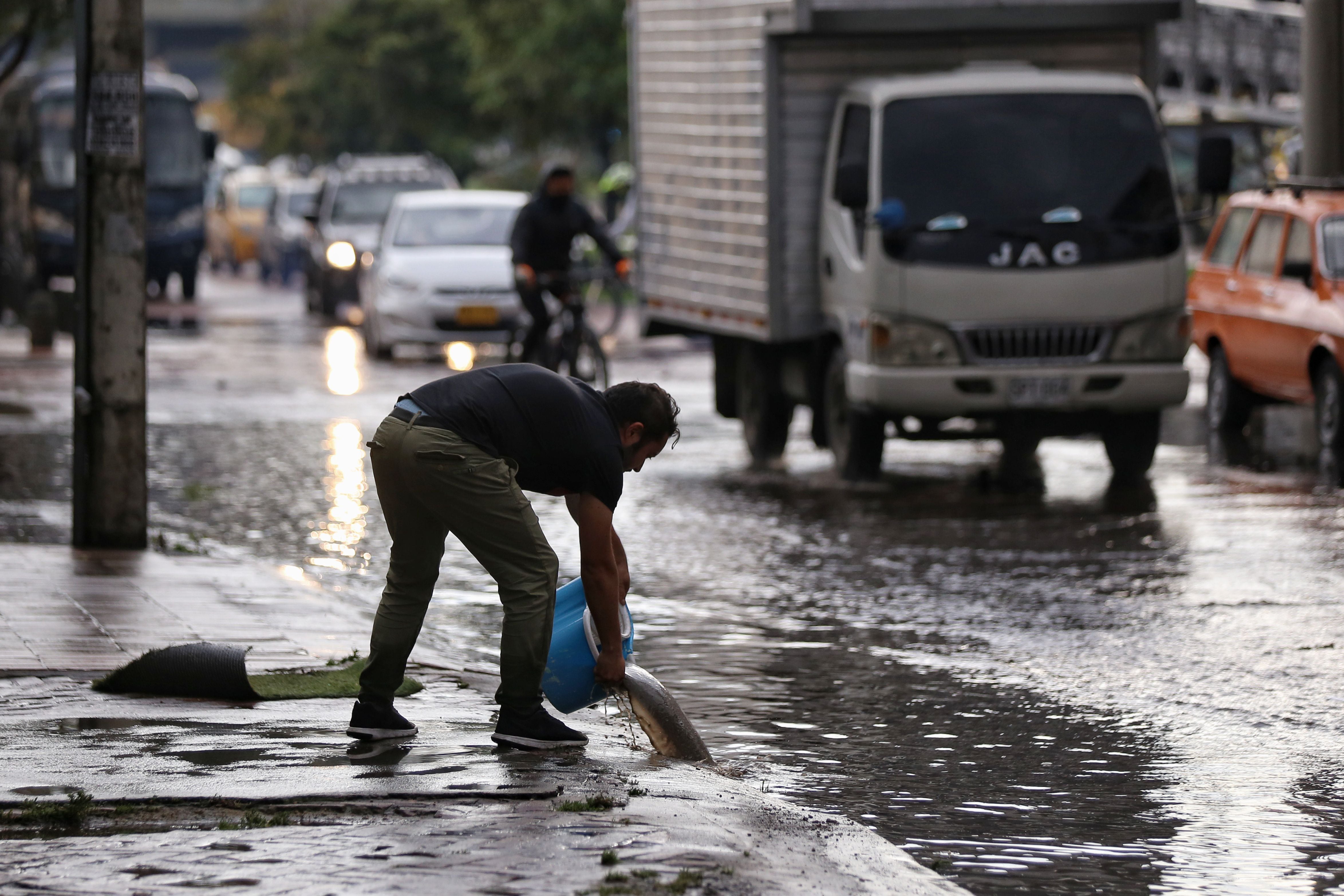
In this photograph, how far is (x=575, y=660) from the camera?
6.89 m

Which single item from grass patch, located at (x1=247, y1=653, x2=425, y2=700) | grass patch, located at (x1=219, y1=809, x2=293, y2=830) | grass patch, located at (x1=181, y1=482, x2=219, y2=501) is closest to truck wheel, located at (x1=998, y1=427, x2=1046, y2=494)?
grass patch, located at (x1=181, y1=482, x2=219, y2=501)

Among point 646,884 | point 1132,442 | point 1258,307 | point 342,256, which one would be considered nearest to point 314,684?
point 646,884

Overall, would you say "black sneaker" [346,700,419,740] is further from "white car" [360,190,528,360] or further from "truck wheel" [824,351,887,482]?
"white car" [360,190,528,360]

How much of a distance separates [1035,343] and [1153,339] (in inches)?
27.6

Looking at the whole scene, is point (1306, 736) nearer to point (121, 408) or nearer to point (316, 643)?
point (316, 643)

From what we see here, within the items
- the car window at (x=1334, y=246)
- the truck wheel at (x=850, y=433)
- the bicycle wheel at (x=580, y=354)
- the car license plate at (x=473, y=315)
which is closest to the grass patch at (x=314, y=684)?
the truck wheel at (x=850, y=433)

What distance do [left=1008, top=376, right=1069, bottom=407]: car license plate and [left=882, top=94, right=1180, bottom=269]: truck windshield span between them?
0.65 m

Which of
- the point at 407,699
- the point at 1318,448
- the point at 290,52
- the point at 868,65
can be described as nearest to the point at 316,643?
the point at 407,699

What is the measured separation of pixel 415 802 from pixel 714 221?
10.2 metres

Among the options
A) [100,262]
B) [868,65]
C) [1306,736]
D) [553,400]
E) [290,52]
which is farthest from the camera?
[290,52]

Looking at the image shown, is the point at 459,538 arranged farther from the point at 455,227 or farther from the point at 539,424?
the point at 455,227

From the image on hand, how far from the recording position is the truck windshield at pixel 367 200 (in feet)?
109

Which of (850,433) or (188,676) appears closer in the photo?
(188,676)

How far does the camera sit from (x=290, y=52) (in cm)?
5950
